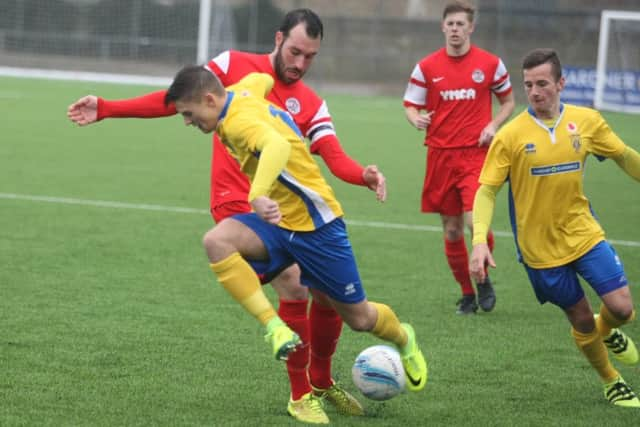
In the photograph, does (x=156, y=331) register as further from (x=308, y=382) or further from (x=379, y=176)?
(x=379, y=176)

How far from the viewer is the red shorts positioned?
8758 mm

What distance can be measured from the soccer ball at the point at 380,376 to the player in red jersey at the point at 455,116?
3157 millimetres

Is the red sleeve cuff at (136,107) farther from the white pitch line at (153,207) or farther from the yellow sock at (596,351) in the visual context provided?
the white pitch line at (153,207)

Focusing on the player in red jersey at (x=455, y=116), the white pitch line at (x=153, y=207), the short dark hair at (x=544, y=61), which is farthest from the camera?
the white pitch line at (x=153, y=207)

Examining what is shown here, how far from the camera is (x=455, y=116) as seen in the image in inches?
349

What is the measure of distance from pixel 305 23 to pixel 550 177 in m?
1.50

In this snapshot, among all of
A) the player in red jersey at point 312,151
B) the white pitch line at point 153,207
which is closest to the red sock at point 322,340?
the player in red jersey at point 312,151

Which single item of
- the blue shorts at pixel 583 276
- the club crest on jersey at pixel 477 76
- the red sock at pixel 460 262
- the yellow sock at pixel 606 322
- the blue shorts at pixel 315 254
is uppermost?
the club crest on jersey at pixel 477 76

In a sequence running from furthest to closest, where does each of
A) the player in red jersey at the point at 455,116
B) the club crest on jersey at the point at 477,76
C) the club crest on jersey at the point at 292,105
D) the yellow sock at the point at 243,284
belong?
the club crest on jersey at the point at 477,76, the player in red jersey at the point at 455,116, the club crest on jersey at the point at 292,105, the yellow sock at the point at 243,284

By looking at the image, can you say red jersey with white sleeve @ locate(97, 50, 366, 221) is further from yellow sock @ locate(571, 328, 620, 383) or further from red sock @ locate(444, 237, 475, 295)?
red sock @ locate(444, 237, 475, 295)

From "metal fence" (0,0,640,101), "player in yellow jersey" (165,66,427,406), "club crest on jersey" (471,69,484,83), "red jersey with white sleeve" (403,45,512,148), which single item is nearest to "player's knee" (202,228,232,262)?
"player in yellow jersey" (165,66,427,406)

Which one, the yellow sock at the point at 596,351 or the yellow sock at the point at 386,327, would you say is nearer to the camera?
the yellow sock at the point at 386,327

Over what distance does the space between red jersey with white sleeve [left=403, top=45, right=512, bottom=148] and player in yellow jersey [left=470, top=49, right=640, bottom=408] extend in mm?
2862

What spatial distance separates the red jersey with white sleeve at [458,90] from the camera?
8852 mm
